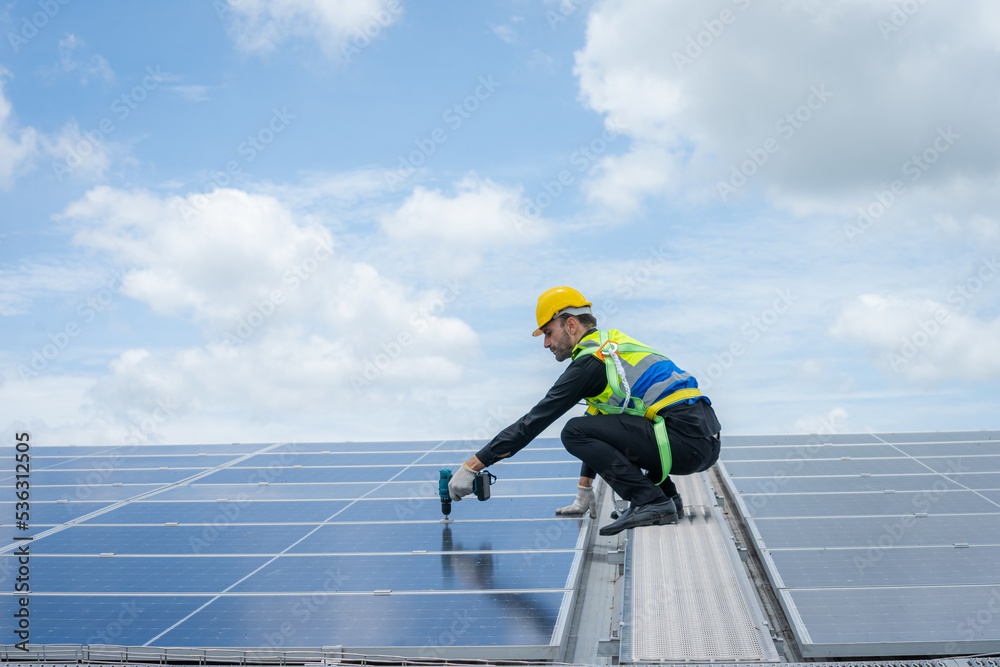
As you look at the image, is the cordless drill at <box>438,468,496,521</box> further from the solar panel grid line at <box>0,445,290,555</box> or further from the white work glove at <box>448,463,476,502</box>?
the solar panel grid line at <box>0,445,290,555</box>

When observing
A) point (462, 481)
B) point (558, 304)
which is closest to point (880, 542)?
point (558, 304)

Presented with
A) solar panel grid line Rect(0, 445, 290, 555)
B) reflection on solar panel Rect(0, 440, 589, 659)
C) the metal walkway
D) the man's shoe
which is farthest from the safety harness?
solar panel grid line Rect(0, 445, 290, 555)

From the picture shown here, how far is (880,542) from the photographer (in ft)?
19.2

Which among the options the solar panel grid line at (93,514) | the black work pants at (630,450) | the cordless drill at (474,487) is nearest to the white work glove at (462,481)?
the cordless drill at (474,487)

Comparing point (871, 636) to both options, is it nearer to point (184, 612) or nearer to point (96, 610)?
point (184, 612)

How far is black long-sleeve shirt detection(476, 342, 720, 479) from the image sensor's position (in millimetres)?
5672

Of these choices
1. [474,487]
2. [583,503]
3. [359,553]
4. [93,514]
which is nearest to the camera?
[359,553]

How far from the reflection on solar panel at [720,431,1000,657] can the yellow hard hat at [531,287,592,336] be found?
2.14 metres

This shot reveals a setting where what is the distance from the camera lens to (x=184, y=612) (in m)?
5.00

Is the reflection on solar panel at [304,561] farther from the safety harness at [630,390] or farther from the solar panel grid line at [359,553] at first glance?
the safety harness at [630,390]

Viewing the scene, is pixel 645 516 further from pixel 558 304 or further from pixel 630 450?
pixel 558 304

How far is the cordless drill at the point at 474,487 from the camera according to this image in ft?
21.5

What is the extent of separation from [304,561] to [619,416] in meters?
2.55

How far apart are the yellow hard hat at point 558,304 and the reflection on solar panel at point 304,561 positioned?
1.70 metres
